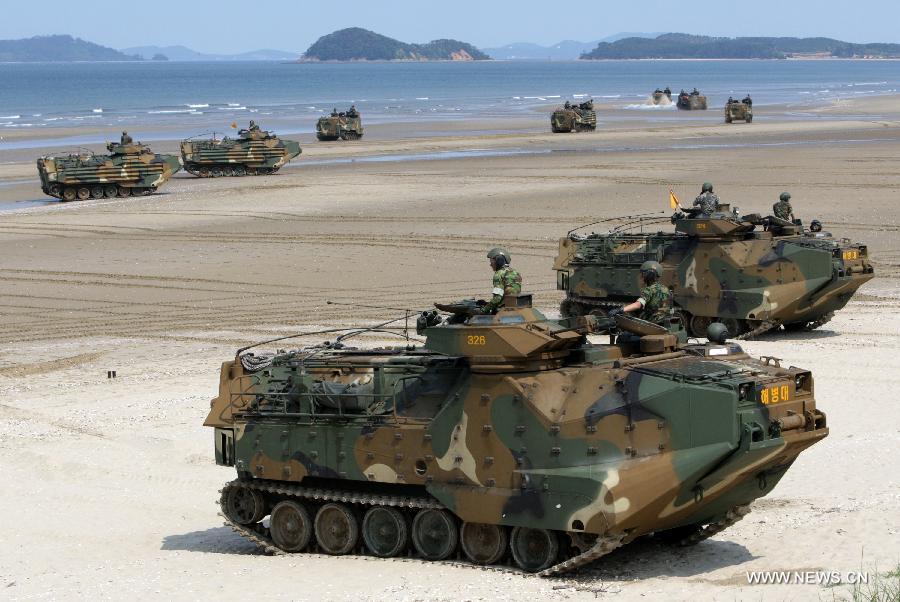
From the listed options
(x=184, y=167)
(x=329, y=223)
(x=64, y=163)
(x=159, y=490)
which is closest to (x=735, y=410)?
(x=159, y=490)

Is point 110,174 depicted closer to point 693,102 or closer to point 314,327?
point 314,327

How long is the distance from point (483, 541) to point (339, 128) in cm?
6221

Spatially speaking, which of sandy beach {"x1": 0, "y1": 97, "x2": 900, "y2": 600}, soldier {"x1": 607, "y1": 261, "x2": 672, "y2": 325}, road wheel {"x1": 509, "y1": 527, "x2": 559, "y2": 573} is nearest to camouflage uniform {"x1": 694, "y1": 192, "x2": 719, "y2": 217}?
sandy beach {"x1": 0, "y1": 97, "x2": 900, "y2": 600}

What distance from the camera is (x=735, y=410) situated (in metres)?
12.2

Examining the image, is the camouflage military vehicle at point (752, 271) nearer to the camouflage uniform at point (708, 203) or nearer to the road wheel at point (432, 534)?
the camouflage uniform at point (708, 203)

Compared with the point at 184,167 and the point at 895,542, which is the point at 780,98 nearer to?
the point at 184,167

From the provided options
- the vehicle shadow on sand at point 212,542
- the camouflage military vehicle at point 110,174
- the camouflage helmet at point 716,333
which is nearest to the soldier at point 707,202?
the camouflage helmet at point 716,333

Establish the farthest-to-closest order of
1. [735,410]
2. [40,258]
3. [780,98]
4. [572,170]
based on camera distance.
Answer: [780,98] < [572,170] < [40,258] < [735,410]

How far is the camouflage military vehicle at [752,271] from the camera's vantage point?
81.1 feet

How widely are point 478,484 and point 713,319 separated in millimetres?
13166

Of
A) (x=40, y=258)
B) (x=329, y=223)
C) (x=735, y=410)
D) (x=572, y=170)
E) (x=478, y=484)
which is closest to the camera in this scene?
(x=735, y=410)

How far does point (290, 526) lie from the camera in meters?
14.4

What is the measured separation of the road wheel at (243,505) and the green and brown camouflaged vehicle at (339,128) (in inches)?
2377

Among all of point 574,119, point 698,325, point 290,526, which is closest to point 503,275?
point 290,526
